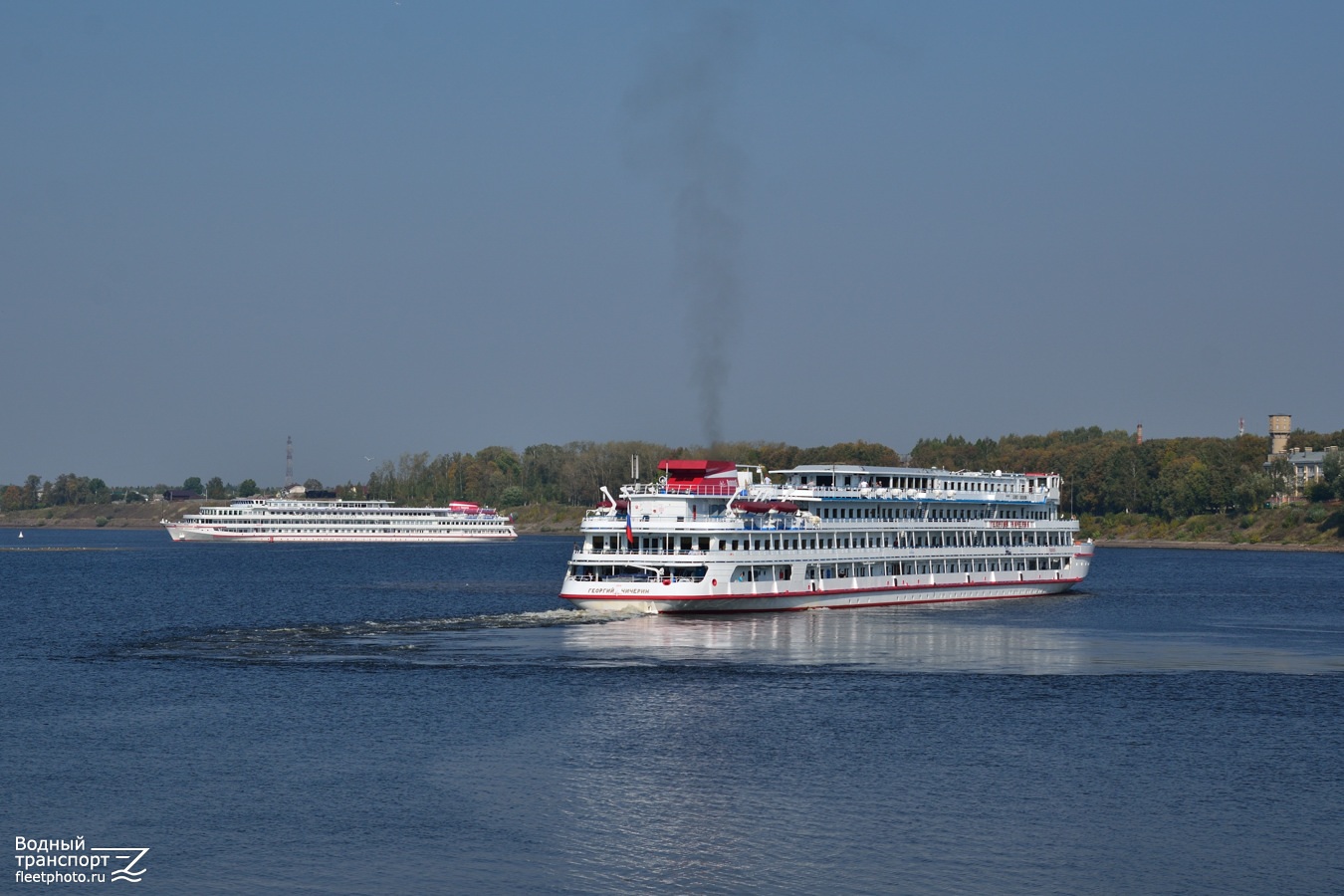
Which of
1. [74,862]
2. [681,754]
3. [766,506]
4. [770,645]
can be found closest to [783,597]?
[766,506]

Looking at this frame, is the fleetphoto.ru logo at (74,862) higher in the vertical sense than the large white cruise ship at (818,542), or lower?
lower

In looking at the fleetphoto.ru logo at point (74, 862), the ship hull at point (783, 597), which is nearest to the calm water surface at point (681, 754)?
the fleetphoto.ru logo at point (74, 862)

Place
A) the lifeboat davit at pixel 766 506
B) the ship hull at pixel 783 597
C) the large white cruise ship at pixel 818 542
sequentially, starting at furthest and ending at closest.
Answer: the lifeboat davit at pixel 766 506
the large white cruise ship at pixel 818 542
the ship hull at pixel 783 597

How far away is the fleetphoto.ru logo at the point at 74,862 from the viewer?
35.8 meters

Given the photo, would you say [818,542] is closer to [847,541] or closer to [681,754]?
[847,541]

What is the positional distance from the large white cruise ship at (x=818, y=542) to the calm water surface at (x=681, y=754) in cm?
247

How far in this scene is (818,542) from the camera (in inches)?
3782

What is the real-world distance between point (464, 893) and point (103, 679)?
3507cm

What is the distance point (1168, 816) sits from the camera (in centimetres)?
4166

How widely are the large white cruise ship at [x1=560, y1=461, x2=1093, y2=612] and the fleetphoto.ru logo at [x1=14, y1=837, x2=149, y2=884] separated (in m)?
48.1

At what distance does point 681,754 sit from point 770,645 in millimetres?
28106

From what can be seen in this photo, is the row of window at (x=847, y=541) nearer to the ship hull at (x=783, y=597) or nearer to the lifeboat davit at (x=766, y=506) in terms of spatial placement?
the lifeboat davit at (x=766, y=506)

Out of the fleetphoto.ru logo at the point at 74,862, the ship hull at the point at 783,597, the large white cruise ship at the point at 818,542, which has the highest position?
the large white cruise ship at the point at 818,542

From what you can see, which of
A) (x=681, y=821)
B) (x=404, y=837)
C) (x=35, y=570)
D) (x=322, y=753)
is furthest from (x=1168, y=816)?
(x=35, y=570)
